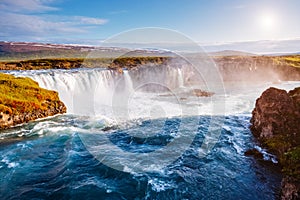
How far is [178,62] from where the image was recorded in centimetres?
7225

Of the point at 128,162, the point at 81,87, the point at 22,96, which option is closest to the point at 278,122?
the point at 128,162

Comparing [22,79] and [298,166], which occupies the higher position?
[22,79]

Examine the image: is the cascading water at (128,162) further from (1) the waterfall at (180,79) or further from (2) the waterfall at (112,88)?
(1) the waterfall at (180,79)

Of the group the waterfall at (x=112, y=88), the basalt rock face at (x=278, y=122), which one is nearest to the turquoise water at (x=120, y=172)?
the basalt rock face at (x=278, y=122)

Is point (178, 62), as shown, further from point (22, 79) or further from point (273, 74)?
point (22, 79)

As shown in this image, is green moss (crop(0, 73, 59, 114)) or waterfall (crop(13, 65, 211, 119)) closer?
green moss (crop(0, 73, 59, 114))

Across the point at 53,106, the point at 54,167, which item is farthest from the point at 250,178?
the point at 53,106

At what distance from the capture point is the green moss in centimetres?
2589

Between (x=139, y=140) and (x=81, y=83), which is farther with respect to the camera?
(x=81, y=83)

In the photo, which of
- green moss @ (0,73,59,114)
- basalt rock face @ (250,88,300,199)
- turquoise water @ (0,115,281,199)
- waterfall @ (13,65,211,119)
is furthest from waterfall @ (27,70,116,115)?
basalt rock face @ (250,88,300,199)

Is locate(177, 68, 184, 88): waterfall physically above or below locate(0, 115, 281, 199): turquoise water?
above

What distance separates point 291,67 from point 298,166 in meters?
79.5

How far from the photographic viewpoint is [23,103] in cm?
2698

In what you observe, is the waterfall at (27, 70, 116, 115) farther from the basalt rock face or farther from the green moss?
the basalt rock face
